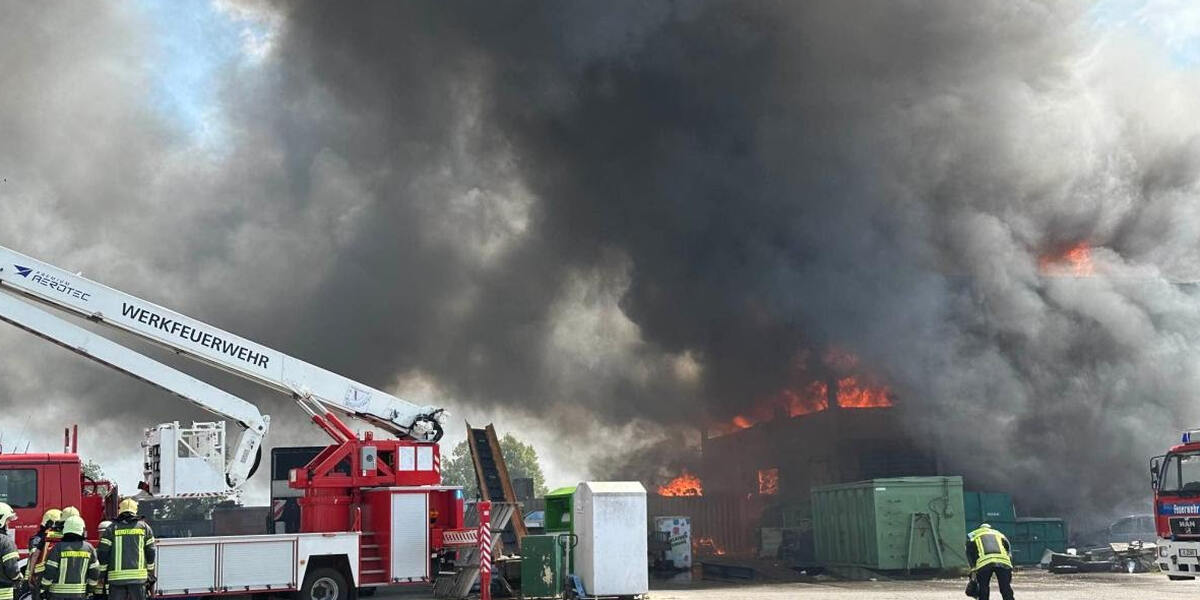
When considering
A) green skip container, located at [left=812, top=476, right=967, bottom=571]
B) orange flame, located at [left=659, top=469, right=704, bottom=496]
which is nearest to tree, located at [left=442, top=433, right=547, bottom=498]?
orange flame, located at [left=659, top=469, right=704, bottom=496]

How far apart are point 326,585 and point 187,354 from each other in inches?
196

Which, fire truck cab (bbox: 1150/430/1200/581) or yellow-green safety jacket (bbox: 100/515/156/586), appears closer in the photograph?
yellow-green safety jacket (bbox: 100/515/156/586)

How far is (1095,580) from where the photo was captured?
83.2ft

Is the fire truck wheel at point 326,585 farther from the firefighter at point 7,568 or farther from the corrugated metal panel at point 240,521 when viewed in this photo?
→ the corrugated metal panel at point 240,521

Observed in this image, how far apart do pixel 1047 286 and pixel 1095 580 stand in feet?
45.4

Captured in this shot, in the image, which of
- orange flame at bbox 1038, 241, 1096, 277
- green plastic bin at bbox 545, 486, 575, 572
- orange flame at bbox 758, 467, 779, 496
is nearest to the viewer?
green plastic bin at bbox 545, 486, 575, 572

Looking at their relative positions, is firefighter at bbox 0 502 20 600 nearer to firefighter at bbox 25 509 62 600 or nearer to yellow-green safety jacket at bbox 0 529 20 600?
yellow-green safety jacket at bbox 0 529 20 600

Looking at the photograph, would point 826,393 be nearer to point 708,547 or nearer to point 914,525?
point 708,547

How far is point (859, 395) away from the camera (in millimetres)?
39031

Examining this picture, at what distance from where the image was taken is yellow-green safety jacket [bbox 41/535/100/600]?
11.1m

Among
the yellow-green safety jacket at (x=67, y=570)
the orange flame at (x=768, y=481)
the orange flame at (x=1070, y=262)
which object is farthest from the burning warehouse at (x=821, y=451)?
the yellow-green safety jacket at (x=67, y=570)

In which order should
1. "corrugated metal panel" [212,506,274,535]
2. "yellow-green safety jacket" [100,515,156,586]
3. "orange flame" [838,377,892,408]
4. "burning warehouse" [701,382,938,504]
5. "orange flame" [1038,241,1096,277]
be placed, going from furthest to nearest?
"orange flame" [1038,241,1096,277] < "orange flame" [838,377,892,408] < "burning warehouse" [701,382,938,504] < "corrugated metal panel" [212,506,274,535] < "yellow-green safety jacket" [100,515,156,586]

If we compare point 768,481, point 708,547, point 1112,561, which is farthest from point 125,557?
point 708,547

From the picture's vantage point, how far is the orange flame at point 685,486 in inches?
1914
